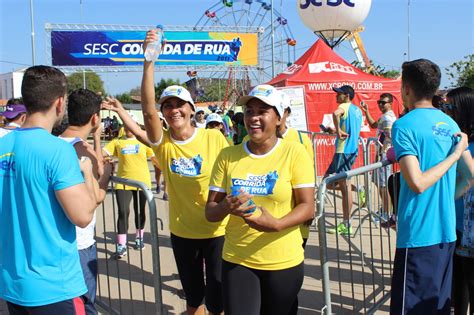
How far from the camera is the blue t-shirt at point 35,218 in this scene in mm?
2189

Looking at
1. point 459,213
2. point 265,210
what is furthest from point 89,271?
point 459,213

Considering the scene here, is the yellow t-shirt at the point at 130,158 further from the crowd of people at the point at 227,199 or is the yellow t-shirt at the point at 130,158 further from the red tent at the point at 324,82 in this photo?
the red tent at the point at 324,82

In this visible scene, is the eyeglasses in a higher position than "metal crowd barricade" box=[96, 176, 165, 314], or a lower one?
higher

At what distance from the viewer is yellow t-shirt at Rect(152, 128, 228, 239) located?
3488 millimetres

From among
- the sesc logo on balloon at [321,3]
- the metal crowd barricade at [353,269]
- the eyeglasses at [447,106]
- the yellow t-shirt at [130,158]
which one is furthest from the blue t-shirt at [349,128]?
the sesc logo on balloon at [321,3]

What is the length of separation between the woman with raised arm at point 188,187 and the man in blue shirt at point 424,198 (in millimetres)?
1259

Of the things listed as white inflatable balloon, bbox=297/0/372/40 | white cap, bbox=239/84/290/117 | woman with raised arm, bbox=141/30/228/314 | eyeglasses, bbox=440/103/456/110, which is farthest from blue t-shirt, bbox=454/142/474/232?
white inflatable balloon, bbox=297/0/372/40

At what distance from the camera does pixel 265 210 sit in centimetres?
266

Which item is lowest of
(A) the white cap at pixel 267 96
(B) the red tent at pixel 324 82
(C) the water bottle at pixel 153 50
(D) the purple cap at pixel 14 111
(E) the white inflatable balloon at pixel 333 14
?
(A) the white cap at pixel 267 96

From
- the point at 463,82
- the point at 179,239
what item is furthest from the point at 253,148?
the point at 463,82

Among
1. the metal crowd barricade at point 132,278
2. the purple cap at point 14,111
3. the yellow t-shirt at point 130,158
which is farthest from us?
the yellow t-shirt at point 130,158

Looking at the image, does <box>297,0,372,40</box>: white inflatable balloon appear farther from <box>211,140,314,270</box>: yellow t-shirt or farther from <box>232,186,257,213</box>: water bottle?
<box>232,186,257,213</box>: water bottle

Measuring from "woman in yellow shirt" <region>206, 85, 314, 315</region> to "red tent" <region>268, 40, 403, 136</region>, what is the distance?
9506 mm

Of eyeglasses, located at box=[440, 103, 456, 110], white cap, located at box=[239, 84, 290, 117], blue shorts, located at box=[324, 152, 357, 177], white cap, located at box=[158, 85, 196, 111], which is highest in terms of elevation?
white cap, located at box=[158, 85, 196, 111]
